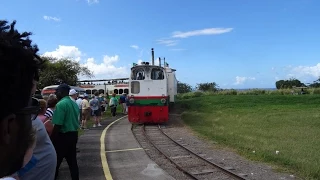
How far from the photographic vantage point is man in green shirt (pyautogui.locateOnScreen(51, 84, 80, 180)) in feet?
19.5

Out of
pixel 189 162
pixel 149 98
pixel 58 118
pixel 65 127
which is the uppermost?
pixel 149 98

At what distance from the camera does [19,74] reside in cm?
121

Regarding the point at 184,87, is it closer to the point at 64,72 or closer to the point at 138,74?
the point at 64,72

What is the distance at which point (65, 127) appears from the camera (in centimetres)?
600

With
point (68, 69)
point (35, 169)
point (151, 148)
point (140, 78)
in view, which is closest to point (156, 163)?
point (151, 148)

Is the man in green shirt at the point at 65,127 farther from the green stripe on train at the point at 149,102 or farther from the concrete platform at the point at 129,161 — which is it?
the green stripe on train at the point at 149,102

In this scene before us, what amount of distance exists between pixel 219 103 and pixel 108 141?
23.2 m

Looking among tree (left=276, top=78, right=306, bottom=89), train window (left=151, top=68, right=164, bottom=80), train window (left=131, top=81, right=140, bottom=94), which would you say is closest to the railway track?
train window (left=131, top=81, right=140, bottom=94)

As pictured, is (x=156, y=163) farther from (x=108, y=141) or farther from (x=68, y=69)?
(x=68, y=69)

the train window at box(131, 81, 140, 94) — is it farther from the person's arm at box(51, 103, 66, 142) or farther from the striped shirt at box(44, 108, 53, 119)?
the person's arm at box(51, 103, 66, 142)

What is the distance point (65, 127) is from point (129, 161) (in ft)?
12.0

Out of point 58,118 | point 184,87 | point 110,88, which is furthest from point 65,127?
point 184,87

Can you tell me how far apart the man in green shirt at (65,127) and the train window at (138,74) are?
1240cm

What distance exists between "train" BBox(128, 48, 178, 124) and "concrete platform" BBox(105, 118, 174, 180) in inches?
166
